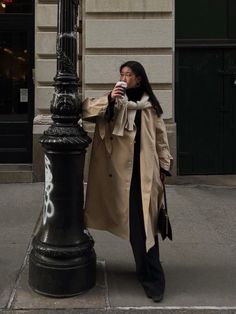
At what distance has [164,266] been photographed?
5.38m

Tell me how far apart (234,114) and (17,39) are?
13.2 feet

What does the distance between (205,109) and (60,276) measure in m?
5.92

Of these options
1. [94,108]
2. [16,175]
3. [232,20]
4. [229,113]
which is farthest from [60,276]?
[232,20]

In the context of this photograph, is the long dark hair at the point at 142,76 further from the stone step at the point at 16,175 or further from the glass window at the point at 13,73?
the glass window at the point at 13,73

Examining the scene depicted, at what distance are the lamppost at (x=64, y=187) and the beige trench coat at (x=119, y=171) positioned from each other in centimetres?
16

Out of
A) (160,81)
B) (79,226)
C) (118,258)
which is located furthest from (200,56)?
(79,226)

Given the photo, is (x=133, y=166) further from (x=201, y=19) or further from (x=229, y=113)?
(x=201, y=19)

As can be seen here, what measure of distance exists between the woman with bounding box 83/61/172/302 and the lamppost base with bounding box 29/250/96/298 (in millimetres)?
409

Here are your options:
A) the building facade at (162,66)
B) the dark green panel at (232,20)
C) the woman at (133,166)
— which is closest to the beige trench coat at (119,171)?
the woman at (133,166)

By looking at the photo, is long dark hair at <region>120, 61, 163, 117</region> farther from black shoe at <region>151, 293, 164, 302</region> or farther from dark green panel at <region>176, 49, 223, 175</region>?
dark green panel at <region>176, 49, 223, 175</region>

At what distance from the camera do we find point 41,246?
462 centimetres

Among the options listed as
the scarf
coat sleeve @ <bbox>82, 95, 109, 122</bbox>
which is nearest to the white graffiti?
coat sleeve @ <bbox>82, 95, 109, 122</bbox>

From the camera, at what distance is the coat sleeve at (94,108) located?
449cm

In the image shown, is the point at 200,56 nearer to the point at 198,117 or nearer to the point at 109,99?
the point at 198,117
